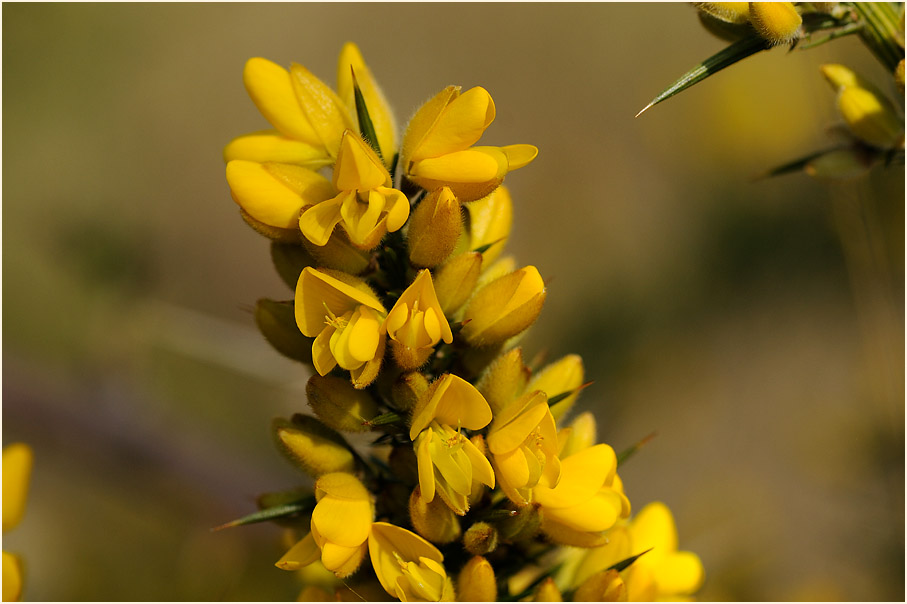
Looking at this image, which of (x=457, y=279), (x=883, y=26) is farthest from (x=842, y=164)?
(x=457, y=279)

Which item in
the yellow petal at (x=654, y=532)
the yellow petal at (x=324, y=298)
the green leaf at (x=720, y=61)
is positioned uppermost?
the green leaf at (x=720, y=61)

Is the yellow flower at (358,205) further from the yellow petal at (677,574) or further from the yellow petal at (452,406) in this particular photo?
the yellow petal at (677,574)

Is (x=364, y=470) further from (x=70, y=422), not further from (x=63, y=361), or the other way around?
(x=63, y=361)

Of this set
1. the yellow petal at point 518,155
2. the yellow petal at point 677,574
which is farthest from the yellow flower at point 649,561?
the yellow petal at point 518,155

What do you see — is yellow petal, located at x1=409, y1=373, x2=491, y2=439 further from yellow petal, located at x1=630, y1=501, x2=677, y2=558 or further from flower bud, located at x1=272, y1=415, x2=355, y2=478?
yellow petal, located at x1=630, y1=501, x2=677, y2=558

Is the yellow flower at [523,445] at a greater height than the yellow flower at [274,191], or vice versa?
the yellow flower at [274,191]

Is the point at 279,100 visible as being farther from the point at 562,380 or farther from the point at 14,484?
the point at 14,484

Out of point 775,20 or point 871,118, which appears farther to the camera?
point 871,118

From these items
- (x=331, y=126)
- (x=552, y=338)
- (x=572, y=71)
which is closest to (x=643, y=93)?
(x=572, y=71)
